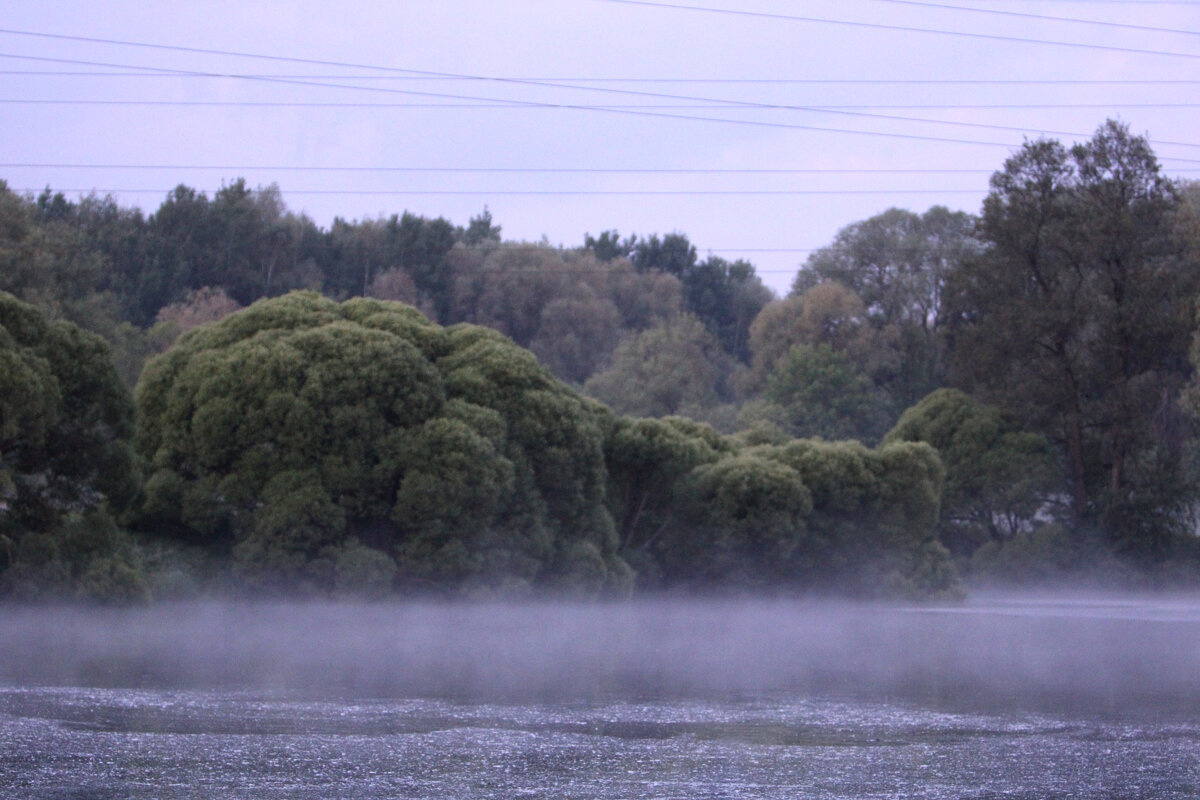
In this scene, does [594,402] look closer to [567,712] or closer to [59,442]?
[59,442]

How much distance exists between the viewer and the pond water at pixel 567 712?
27.8 feet

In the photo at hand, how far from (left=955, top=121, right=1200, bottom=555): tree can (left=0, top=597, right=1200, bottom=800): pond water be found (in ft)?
69.2

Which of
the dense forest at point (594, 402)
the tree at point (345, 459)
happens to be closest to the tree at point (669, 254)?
the dense forest at point (594, 402)

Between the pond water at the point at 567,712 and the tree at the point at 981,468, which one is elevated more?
the tree at the point at 981,468

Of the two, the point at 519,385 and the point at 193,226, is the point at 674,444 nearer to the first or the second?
the point at 519,385

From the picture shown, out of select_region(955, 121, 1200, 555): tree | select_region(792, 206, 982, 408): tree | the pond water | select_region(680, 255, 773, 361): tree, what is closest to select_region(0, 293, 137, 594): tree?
the pond water

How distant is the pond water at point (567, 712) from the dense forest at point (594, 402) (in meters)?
2.68

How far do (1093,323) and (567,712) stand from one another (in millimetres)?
34504

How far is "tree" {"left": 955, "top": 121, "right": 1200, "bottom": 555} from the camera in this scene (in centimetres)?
4125

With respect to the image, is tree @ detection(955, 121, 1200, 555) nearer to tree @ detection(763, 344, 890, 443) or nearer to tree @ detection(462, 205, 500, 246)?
tree @ detection(763, 344, 890, 443)

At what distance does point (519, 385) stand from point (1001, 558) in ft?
67.9

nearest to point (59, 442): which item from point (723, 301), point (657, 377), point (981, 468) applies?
point (981, 468)

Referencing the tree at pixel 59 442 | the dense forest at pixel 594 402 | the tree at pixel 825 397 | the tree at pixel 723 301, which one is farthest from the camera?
the tree at pixel 723 301

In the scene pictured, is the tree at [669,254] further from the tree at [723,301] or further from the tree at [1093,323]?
the tree at [1093,323]
